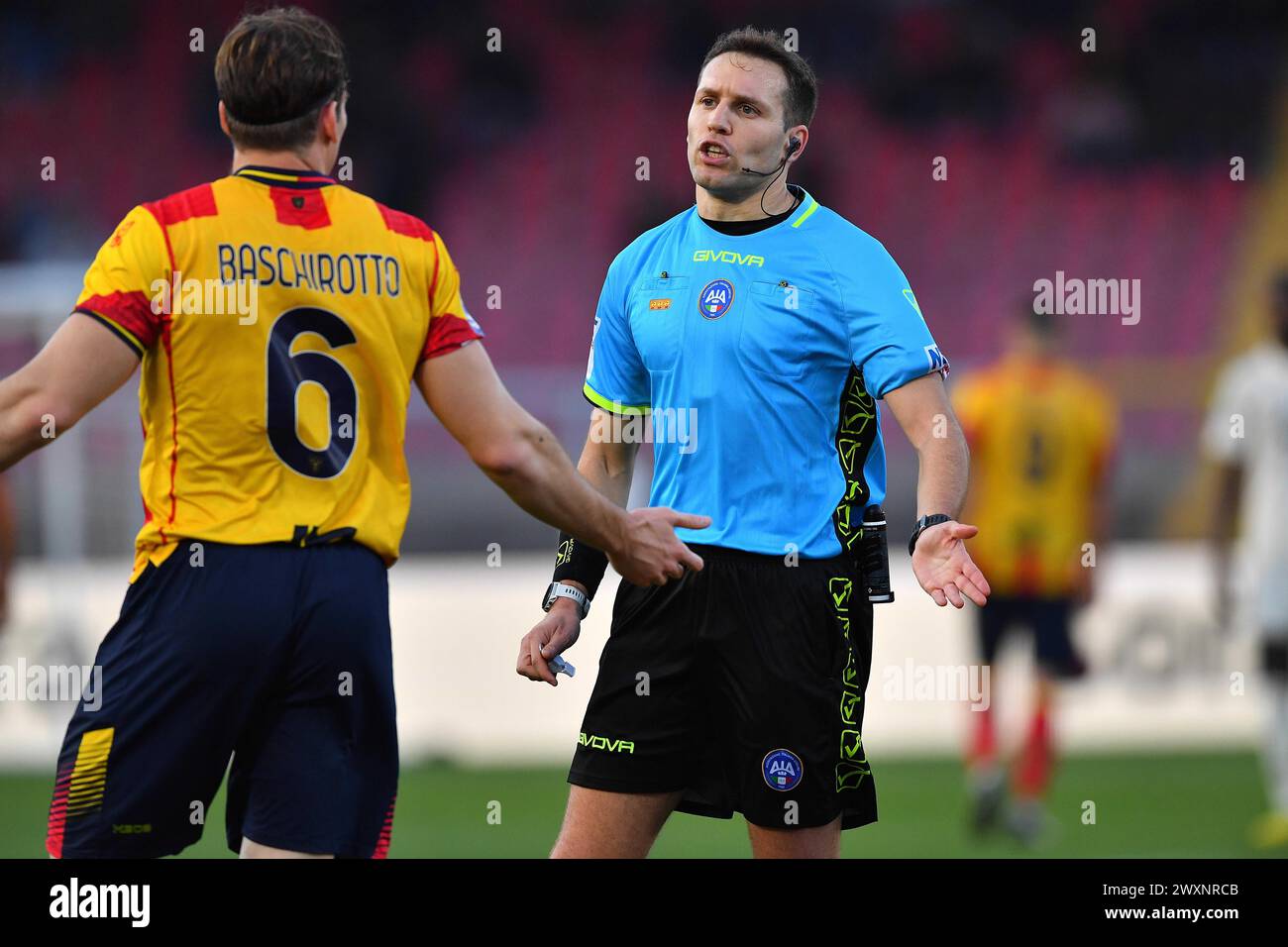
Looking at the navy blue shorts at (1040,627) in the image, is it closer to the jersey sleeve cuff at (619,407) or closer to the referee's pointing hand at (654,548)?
the jersey sleeve cuff at (619,407)

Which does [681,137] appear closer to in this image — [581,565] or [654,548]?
[581,565]

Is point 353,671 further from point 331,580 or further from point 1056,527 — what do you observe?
point 1056,527

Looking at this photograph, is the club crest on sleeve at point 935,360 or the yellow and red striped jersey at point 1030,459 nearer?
the club crest on sleeve at point 935,360

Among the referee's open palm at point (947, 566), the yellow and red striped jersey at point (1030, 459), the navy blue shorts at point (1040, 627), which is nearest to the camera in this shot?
the referee's open palm at point (947, 566)

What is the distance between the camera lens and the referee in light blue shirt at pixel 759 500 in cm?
387

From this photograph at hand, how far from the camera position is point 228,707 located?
11.2ft

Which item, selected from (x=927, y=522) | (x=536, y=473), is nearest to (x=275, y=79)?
(x=536, y=473)

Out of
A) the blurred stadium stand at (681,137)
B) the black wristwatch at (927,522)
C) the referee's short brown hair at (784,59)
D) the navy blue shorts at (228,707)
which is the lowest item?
the navy blue shorts at (228,707)

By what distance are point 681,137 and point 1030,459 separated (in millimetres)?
7845

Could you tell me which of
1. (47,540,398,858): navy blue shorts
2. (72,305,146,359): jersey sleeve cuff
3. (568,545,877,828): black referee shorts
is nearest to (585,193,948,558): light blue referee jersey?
(568,545,877,828): black referee shorts

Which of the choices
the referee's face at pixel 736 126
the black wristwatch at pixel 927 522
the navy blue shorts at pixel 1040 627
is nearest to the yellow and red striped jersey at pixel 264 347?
the referee's face at pixel 736 126

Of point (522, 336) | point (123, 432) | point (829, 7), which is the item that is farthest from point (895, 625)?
point (829, 7)

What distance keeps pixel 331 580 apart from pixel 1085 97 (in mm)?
14094
